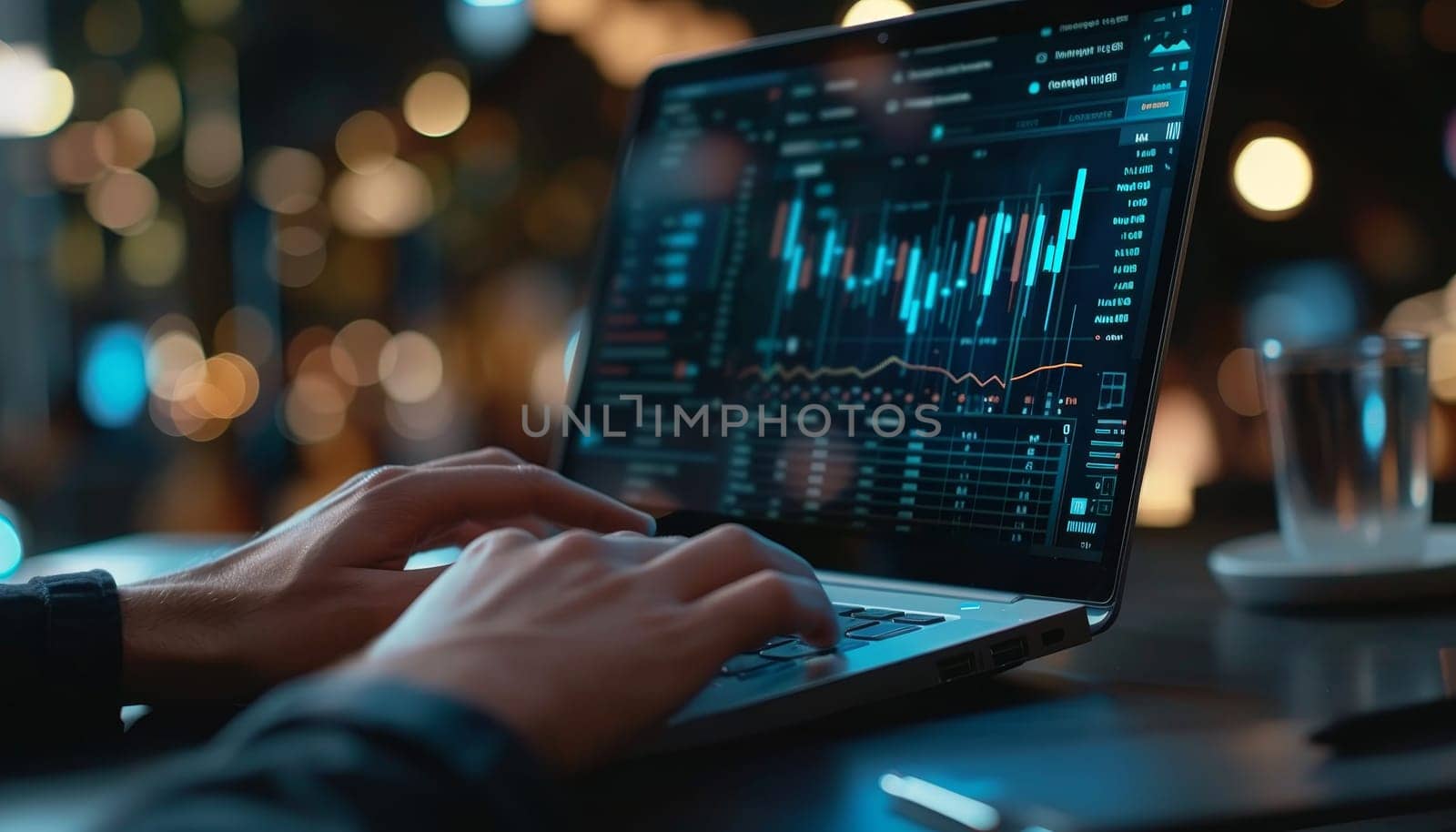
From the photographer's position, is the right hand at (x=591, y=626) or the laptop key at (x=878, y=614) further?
the laptop key at (x=878, y=614)

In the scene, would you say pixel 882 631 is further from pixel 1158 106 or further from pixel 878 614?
pixel 1158 106

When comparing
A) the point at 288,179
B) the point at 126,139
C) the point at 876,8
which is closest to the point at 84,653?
the point at 876,8

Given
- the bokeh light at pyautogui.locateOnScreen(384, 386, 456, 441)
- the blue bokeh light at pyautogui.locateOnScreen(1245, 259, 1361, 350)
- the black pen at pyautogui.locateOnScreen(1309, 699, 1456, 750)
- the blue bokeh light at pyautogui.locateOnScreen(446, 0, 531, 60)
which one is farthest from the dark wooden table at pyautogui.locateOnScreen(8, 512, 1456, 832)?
the blue bokeh light at pyautogui.locateOnScreen(446, 0, 531, 60)

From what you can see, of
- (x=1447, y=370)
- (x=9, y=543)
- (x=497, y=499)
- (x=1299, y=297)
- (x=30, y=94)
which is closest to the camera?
(x=497, y=499)

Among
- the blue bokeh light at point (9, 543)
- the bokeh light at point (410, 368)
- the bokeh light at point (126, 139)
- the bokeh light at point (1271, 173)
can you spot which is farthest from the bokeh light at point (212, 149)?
the bokeh light at point (1271, 173)

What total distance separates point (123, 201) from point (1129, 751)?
3385 mm

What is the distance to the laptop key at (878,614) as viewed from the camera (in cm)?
66

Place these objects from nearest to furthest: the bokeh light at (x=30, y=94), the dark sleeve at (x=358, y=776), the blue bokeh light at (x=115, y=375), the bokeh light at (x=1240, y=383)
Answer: the dark sleeve at (x=358, y=776) < the bokeh light at (x=1240, y=383) < the bokeh light at (x=30, y=94) < the blue bokeh light at (x=115, y=375)

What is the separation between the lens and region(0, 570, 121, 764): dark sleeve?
61 cm

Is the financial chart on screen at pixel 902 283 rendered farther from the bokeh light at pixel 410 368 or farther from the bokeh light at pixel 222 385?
the bokeh light at pixel 222 385

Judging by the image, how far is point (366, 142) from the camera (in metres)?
3.31

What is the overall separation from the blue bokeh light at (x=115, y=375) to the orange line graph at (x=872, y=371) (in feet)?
9.46

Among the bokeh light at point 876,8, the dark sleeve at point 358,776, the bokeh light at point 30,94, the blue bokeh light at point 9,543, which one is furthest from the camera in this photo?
the bokeh light at point 30,94

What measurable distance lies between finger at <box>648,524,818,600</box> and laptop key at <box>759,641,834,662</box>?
0.12 feet
